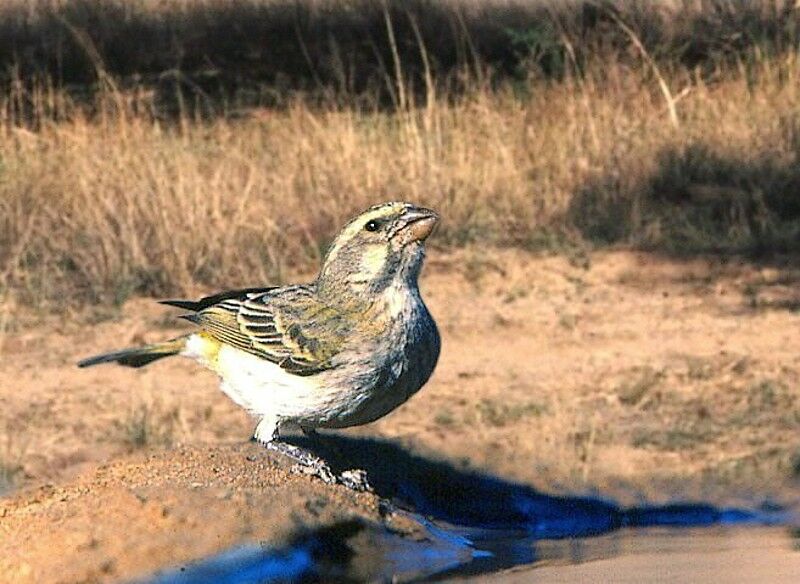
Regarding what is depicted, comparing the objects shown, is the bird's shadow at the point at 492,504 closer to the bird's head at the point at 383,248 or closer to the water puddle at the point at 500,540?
the water puddle at the point at 500,540

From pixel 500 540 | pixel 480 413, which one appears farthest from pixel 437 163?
pixel 500 540

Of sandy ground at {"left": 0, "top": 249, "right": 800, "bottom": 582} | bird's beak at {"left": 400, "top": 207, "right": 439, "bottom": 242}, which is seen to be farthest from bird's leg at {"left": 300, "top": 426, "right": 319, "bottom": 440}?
bird's beak at {"left": 400, "top": 207, "right": 439, "bottom": 242}

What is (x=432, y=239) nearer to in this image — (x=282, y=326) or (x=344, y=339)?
(x=282, y=326)

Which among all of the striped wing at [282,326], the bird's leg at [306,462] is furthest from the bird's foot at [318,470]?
the striped wing at [282,326]

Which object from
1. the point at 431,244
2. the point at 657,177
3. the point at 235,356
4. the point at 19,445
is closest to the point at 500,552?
the point at 235,356

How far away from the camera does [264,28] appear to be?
64.8 feet

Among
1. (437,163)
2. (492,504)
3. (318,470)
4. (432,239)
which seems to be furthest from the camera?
(437,163)

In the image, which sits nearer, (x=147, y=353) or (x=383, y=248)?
(x=383, y=248)

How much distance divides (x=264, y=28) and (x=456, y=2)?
2068 mm

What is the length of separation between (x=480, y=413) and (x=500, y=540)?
2.75 m

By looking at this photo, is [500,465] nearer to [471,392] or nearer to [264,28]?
[471,392]

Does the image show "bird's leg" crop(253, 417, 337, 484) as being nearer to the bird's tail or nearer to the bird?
the bird

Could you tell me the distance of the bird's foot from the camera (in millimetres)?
6719

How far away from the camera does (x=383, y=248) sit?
6.93 metres
